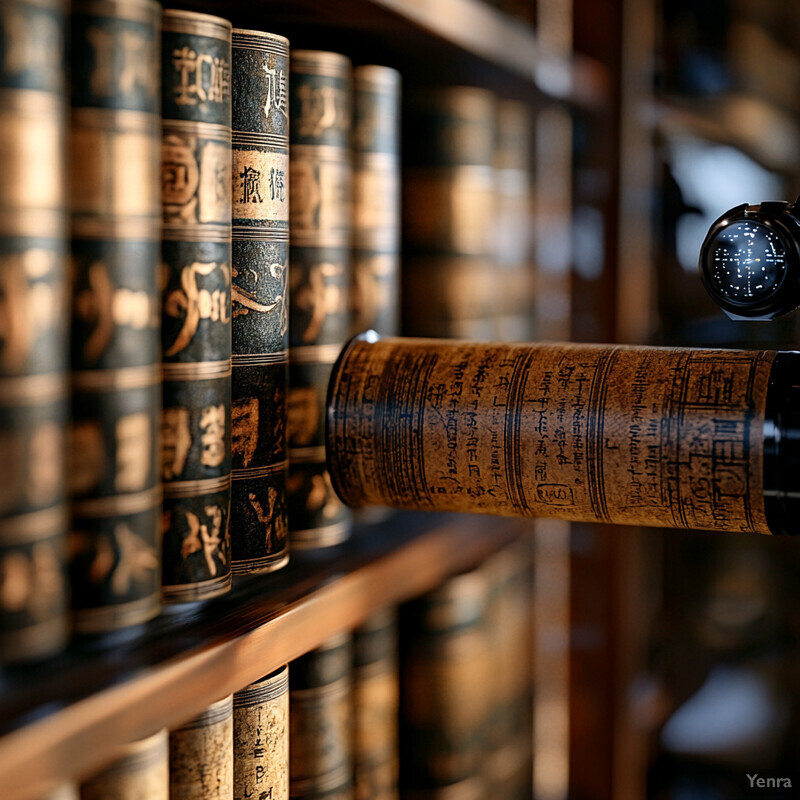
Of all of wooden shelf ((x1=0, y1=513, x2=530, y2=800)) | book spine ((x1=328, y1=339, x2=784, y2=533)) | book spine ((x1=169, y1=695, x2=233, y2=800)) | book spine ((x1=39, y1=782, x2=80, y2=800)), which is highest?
book spine ((x1=328, y1=339, x2=784, y2=533))

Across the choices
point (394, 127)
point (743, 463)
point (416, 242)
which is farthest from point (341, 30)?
point (743, 463)

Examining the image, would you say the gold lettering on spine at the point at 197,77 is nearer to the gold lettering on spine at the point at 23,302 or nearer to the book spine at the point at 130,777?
the gold lettering on spine at the point at 23,302

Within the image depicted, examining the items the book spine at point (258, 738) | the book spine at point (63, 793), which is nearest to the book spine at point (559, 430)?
the book spine at point (258, 738)

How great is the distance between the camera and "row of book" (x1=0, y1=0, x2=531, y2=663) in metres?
0.45

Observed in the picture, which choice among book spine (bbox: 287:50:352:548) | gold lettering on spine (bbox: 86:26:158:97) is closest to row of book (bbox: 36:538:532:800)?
book spine (bbox: 287:50:352:548)

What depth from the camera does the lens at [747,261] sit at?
0.55 metres

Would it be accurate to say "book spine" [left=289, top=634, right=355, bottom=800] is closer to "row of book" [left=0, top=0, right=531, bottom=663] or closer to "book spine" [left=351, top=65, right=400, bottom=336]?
"row of book" [left=0, top=0, right=531, bottom=663]

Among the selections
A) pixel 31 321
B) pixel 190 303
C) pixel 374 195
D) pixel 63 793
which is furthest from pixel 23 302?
pixel 374 195

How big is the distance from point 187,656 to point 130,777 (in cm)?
7

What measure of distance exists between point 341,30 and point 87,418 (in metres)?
0.35

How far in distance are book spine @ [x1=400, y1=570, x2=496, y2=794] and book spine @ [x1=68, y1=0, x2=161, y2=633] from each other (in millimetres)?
337

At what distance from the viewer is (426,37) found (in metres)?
0.69

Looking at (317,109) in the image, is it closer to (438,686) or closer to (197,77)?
(197,77)

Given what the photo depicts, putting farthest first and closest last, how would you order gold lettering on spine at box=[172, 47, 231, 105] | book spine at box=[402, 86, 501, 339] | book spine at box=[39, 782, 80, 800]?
book spine at box=[402, 86, 501, 339] → gold lettering on spine at box=[172, 47, 231, 105] → book spine at box=[39, 782, 80, 800]
